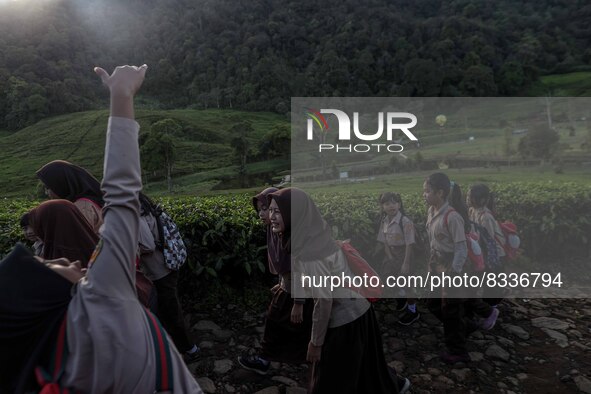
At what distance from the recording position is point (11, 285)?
100 centimetres

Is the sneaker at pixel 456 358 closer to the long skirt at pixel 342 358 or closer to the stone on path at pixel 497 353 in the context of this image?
the stone on path at pixel 497 353

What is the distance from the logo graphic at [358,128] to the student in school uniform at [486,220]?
0.87 m

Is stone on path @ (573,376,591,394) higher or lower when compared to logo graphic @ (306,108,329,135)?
lower

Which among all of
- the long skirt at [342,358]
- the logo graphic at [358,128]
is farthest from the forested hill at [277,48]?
the long skirt at [342,358]

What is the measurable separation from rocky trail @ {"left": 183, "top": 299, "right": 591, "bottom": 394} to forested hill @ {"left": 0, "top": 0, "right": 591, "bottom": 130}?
1707 inches

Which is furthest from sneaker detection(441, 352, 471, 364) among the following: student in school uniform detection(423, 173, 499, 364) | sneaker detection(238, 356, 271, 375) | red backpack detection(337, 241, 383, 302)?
sneaker detection(238, 356, 271, 375)

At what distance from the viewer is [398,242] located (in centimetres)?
358

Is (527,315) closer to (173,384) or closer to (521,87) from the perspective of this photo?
(173,384)

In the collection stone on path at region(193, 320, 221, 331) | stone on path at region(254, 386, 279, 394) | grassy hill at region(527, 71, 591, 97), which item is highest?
grassy hill at region(527, 71, 591, 97)

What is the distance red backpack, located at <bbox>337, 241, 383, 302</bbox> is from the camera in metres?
2.12

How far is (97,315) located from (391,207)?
281cm

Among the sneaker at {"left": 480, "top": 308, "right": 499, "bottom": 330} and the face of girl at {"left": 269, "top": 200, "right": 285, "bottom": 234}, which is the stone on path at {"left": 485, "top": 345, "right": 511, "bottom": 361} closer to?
the sneaker at {"left": 480, "top": 308, "right": 499, "bottom": 330}

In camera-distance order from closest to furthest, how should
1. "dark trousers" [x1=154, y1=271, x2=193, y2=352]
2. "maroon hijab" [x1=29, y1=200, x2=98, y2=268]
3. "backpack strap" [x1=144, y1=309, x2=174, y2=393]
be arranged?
"backpack strap" [x1=144, y1=309, x2=174, y2=393] < "maroon hijab" [x1=29, y1=200, x2=98, y2=268] < "dark trousers" [x1=154, y1=271, x2=193, y2=352]

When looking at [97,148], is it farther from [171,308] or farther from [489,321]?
[489,321]
